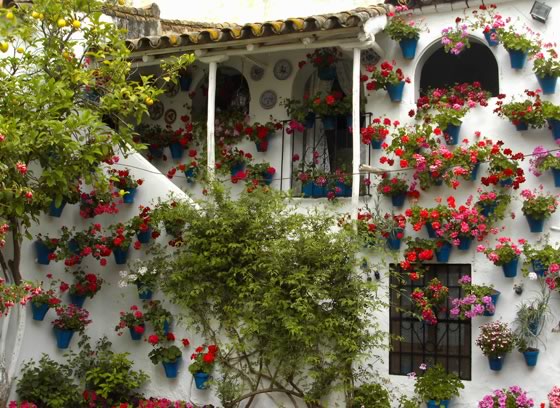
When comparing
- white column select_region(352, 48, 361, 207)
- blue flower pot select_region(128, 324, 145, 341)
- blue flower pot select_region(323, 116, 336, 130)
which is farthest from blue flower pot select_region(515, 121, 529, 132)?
blue flower pot select_region(128, 324, 145, 341)

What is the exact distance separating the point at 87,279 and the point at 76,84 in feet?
9.22

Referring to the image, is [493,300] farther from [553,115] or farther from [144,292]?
[144,292]

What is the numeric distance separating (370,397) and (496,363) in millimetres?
1525

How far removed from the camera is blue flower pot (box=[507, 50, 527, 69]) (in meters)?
9.52

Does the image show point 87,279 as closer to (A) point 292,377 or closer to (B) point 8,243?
(B) point 8,243

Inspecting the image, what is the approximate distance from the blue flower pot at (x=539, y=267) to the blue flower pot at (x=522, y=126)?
65.3 inches

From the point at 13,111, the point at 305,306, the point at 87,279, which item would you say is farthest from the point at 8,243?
the point at 305,306

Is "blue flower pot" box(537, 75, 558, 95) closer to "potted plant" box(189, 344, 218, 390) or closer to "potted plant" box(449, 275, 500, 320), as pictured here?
"potted plant" box(449, 275, 500, 320)

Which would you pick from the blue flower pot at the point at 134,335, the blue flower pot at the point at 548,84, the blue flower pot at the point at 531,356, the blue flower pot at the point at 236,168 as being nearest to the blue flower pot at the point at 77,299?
the blue flower pot at the point at 134,335

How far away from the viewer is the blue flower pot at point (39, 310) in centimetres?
999

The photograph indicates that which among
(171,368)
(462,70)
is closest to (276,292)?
(171,368)

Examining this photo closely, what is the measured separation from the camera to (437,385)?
9.12 metres

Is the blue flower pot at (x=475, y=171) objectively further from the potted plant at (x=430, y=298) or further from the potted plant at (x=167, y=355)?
the potted plant at (x=167, y=355)

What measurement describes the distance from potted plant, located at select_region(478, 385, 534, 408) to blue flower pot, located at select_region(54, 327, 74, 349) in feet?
17.6
